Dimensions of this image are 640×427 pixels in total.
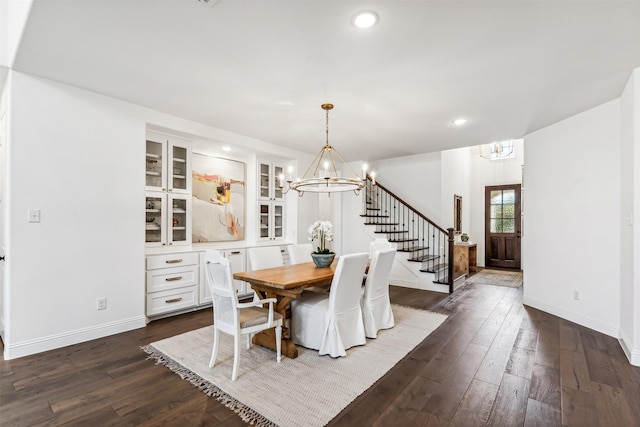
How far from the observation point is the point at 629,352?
111 inches

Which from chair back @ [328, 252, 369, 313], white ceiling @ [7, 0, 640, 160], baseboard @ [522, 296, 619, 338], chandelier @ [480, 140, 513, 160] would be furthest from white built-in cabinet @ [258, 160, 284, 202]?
chandelier @ [480, 140, 513, 160]

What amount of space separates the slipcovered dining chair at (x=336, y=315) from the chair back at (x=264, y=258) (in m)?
0.75

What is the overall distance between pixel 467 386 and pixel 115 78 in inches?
158

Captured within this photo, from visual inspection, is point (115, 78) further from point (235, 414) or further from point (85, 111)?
point (235, 414)

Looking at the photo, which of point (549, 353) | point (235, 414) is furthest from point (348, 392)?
point (549, 353)

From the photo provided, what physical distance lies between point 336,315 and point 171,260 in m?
2.30

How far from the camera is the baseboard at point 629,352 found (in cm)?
269

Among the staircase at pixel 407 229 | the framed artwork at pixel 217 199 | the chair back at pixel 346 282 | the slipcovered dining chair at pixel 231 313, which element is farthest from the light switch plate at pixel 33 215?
the staircase at pixel 407 229

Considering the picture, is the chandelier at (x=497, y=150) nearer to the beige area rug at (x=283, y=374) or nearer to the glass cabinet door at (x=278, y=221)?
the glass cabinet door at (x=278, y=221)

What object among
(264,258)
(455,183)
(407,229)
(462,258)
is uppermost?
(455,183)

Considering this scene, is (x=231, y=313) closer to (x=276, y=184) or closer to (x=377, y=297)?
(x=377, y=297)

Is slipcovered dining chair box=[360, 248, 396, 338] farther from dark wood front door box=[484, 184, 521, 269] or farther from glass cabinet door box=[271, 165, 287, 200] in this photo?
dark wood front door box=[484, 184, 521, 269]

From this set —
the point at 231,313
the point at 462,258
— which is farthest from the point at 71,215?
the point at 462,258

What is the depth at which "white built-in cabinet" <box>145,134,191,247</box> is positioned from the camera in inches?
157
